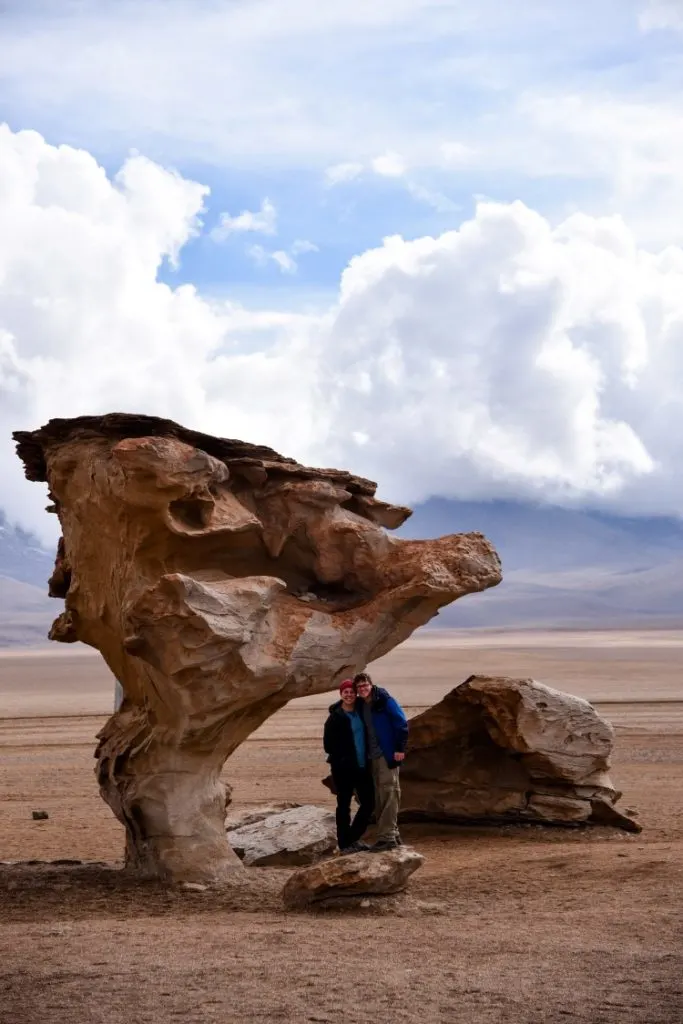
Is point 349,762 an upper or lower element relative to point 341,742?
lower

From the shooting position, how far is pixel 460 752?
1642 centimetres

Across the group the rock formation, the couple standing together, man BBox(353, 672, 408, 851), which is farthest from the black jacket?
the rock formation

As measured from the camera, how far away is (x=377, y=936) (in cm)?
964

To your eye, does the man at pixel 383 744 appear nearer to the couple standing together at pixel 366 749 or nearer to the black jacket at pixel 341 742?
the couple standing together at pixel 366 749

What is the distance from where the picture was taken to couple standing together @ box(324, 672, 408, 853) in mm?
11727

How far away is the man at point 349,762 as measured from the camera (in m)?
11.8

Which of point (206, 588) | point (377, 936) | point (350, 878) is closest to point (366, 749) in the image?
point (350, 878)

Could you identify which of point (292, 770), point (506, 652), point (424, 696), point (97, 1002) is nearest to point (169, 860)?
point (97, 1002)

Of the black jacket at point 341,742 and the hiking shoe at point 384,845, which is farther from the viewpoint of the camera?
the black jacket at point 341,742

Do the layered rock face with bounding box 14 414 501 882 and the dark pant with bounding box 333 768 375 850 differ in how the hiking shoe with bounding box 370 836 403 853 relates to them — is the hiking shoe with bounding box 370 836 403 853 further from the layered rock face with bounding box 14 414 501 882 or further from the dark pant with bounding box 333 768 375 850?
→ the layered rock face with bounding box 14 414 501 882

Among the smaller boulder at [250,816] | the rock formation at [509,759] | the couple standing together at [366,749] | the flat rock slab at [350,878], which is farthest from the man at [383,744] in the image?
the rock formation at [509,759]

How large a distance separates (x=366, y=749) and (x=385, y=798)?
44cm

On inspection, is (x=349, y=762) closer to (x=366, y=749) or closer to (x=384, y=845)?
(x=366, y=749)

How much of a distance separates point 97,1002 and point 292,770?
15.9 m
